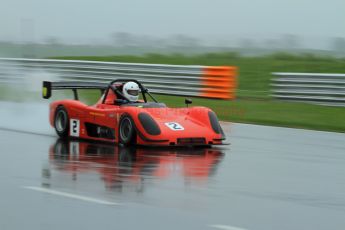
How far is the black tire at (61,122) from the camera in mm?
13125

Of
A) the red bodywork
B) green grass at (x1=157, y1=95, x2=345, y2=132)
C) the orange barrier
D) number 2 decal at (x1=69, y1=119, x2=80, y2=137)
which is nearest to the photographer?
the red bodywork

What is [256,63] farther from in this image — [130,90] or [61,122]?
[130,90]

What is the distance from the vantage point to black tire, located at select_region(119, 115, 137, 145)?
11633 mm

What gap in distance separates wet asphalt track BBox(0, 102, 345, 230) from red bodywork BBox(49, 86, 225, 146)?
7.2 inches

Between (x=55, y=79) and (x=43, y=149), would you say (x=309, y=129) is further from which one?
(x=55, y=79)

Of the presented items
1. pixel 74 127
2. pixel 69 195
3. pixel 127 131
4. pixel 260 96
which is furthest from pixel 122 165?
pixel 260 96

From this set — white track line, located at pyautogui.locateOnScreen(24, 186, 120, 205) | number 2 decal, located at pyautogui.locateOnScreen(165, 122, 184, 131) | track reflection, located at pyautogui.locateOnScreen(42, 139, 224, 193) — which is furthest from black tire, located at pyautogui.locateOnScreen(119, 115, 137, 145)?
white track line, located at pyautogui.locateOnScreen(24, 186, 120, 205)

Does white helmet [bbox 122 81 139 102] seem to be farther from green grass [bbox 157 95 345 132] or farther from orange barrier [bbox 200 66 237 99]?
orange barrier [bbox 200 66 237 99]

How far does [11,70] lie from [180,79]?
6308 mm

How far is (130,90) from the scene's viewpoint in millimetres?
12547

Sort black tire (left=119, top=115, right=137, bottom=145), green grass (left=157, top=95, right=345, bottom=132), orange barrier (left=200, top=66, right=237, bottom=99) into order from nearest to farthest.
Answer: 1. black tire (left=119, top=115, right=137, bottom=145)
2. green grass (left=157, top=95, right=345, bottom=132)
3. orange barrier (left=200, top=66, right=237, bottom=99)

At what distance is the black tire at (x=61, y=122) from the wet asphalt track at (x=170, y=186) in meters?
0.65

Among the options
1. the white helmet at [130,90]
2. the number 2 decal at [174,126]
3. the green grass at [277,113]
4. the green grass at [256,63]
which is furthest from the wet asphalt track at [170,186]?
the green grass at [256,63]

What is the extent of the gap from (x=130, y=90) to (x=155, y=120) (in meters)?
1.19
